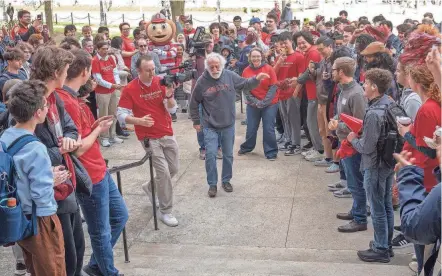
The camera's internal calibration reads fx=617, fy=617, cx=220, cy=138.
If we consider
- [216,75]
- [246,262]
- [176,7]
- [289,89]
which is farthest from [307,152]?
[176,7]

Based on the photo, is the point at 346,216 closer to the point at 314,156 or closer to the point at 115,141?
the point at 314,156

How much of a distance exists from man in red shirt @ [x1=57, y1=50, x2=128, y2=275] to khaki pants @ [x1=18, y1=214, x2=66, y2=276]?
725 mm

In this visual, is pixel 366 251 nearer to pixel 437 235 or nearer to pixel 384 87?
pixel 384 87

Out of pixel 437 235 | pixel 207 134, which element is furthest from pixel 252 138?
pixel 437 235

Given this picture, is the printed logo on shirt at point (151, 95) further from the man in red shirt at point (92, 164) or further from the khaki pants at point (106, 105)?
the khaki pants at point (106, 105)

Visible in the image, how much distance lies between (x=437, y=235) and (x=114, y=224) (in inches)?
127

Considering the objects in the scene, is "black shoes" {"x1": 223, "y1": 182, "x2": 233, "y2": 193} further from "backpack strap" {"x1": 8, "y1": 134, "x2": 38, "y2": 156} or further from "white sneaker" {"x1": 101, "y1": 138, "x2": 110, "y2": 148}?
"backpack strap" {"x1": 8, "y1": 134, "x2": 38, "y2": 156}

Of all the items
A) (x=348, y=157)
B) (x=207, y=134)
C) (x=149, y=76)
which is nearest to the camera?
(x=348, y=157)

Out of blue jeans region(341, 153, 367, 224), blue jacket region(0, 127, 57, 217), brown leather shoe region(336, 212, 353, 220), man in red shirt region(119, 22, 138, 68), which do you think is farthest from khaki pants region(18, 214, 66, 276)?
man in red shirt region(119, 22, 138, 68)

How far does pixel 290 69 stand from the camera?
952cm

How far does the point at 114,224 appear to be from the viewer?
523cm

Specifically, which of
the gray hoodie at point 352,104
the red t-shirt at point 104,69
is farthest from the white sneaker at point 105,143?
the gray hoodie at point 352,104

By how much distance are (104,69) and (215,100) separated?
329 centimetres

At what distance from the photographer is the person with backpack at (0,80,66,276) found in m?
3.77
